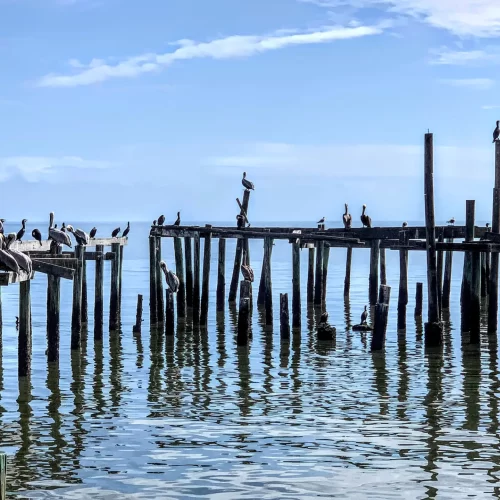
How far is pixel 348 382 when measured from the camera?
2200cm

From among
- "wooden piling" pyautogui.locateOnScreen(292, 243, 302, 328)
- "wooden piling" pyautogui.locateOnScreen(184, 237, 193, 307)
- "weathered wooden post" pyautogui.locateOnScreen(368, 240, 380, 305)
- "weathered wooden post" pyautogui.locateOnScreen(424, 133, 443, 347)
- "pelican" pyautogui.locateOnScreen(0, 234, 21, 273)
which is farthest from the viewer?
"weathered wooden post" pyautogui.locateOnScreen(368, 240, 380, 305)

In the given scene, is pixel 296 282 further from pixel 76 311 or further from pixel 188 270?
pixel 76 311

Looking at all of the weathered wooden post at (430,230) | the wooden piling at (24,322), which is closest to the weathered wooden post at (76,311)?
the wooden piling at (24,322)

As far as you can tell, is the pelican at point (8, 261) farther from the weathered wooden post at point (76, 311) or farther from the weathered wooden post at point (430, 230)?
the weathered wooden post at point (430, 230)

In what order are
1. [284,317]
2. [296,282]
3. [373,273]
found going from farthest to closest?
1. [373,273]
2. [296,282]
3. [284,317]

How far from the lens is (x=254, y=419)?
18.1 meters

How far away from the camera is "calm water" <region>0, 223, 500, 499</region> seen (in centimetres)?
1420

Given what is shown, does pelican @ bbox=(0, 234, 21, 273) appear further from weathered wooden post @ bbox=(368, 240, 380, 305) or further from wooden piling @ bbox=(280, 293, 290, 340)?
weathered wooden post @ bbox=(368, 240, 380, 305)

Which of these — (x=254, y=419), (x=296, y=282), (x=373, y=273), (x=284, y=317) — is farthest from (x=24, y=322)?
(x=373, y=273)

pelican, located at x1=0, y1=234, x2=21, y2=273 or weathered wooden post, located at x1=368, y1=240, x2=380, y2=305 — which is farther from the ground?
pelican, located at x1=0, y1=234, x2=21, y2=273

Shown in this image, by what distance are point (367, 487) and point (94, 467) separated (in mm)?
4007

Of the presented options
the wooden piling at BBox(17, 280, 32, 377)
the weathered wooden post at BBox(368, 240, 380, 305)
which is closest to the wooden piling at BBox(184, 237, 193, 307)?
the weathered wooden post at BBox(368, 240, 380, 305)

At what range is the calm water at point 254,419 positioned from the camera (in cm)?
1420

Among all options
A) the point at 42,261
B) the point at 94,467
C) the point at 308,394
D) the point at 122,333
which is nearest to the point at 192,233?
→ the point at 122,333
